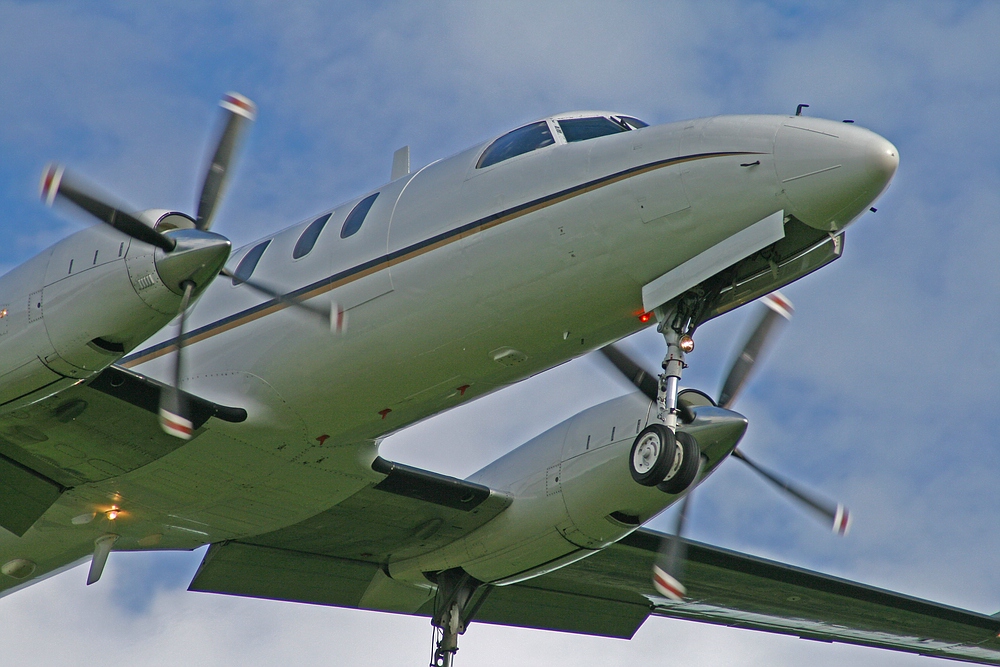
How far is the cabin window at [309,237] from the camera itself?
557 inches

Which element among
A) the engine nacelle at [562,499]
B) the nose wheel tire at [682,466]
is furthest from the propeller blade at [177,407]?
the engine nacelle at [562,499]

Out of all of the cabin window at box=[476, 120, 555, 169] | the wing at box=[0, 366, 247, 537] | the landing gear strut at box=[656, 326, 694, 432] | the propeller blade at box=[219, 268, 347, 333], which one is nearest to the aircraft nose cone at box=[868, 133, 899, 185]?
the landing gear strut at box=[656, 326, 694, 432]

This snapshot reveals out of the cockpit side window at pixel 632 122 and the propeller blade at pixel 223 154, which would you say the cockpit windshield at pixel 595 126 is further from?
the propeller blade at pixel 223 154

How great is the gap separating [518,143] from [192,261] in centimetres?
349

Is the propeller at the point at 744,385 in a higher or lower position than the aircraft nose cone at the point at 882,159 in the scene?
lower

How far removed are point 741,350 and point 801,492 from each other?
1743 mm

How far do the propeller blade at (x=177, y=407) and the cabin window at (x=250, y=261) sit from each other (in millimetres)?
1918

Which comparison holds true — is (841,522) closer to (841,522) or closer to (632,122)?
(841,522)

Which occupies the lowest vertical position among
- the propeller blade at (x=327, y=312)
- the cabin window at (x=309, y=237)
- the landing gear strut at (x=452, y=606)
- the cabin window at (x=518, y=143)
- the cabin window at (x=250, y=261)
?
the landing gear strut at (x=452, y=606)

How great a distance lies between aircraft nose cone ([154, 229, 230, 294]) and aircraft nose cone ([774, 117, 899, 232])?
5.11 metres

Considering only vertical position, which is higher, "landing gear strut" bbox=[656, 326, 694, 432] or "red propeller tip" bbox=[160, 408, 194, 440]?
"landing gear strut" bbox=[656, 326, 694, 432]

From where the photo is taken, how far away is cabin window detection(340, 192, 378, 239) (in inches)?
546

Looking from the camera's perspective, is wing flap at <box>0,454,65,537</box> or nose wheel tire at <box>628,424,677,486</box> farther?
wing flap at <box>0,454,65,537</box>

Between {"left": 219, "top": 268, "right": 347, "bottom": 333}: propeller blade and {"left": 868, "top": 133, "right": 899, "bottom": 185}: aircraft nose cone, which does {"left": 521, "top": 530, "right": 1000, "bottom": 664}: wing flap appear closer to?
{"left": 219, "top": 268, "right": 347, "bottom": 333}: propeller blade
